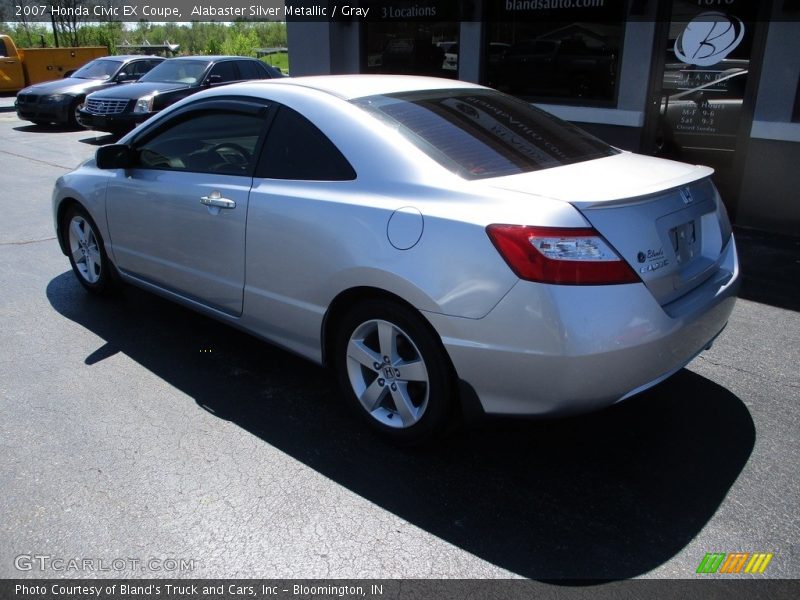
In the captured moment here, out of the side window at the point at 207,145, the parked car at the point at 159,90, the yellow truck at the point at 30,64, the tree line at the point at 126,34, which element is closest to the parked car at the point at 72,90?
the parked car at the point at 159,90

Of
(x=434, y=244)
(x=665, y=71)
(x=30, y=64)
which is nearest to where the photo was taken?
(x=434, y=244)

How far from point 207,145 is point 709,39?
5.48 meters

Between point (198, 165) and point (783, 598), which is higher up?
point (198, 165)

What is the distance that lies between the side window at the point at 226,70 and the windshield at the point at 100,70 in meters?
4.31

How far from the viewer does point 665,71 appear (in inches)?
298

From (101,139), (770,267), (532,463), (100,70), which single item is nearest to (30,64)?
(100,70)

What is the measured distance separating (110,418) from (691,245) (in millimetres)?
2983

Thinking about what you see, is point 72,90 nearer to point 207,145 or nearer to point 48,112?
point 48,112

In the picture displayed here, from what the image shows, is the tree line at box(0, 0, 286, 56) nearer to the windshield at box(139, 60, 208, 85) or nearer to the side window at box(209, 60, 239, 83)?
the windshield at box(139, 60, 208, 85)

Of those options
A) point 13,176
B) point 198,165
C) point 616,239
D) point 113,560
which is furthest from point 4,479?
point 13,176

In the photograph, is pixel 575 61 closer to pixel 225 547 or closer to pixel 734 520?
pixel 734 520

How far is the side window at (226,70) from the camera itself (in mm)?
13410

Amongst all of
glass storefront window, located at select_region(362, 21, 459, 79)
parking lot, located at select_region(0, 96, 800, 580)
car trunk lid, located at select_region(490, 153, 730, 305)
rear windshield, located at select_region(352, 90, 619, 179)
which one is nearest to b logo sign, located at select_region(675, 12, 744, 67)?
glass storefront window, located at select_region(362, 21, 459, 79)

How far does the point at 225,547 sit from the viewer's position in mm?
2678
